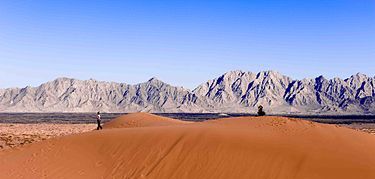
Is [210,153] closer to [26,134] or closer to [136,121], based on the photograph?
[136,121]

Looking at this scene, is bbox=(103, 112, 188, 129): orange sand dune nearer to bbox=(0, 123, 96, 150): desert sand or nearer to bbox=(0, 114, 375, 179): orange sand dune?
bbox=(0, 123, 96, 150): desert sand

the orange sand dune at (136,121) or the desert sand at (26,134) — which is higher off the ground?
the orange sand dune at (136,121)

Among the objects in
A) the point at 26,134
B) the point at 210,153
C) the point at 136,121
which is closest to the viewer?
the point at 210,153

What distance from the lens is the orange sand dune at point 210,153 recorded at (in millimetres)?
14375

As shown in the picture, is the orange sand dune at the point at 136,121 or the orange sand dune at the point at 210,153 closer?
the orange sand dune at the point at 210,153

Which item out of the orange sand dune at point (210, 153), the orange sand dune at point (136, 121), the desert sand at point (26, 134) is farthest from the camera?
the desert sand at point (26, 134)

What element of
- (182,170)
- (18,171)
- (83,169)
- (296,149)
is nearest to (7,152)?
(18,171)

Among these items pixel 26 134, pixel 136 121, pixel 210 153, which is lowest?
pixel 26 134

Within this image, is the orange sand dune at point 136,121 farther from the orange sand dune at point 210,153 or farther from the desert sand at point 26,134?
the orange sand dune at point 210,153

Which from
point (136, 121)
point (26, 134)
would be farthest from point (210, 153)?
point (26, 134)

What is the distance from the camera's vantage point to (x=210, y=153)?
15.8 meters

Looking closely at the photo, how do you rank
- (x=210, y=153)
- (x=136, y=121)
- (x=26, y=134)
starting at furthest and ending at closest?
(x=26, y=134)
(x=136, y=121)
(x=210, y=153)

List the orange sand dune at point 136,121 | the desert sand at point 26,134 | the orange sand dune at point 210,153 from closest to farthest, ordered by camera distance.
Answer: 1. the orange sand dune at point 210,153
2. the orange sand dune at point 136,121
3. the desert sand at point 26,134

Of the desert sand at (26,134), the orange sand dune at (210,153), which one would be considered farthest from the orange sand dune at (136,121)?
the orange sand dune at (210,153)
